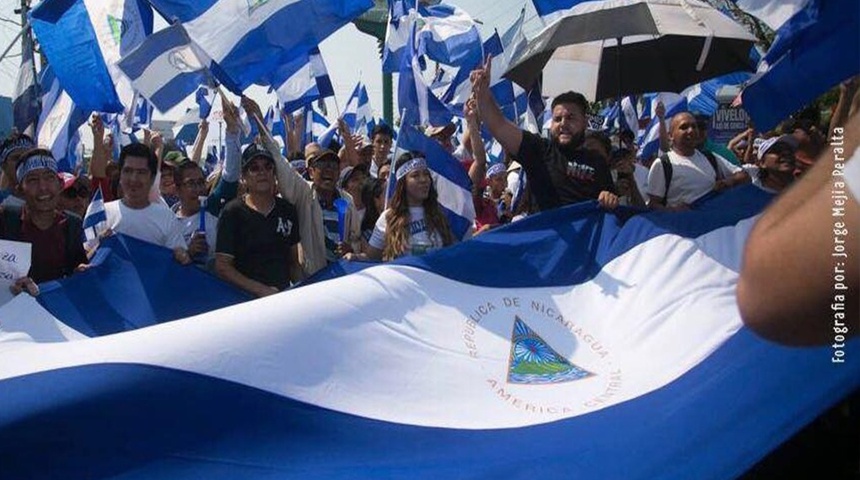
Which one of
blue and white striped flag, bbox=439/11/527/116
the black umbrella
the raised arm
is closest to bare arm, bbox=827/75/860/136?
the black umbrella

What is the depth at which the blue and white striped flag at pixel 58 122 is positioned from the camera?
8898 mm

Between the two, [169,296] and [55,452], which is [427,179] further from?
[55,452]

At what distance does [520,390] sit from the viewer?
11.7 ft

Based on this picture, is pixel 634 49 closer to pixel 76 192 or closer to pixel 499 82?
pixel 499 82

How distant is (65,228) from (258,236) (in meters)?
1.09

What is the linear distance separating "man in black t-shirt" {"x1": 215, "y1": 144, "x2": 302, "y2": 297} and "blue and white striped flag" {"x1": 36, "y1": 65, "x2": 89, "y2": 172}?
14.8 ft

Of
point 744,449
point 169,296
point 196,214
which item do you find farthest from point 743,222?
point 196,214

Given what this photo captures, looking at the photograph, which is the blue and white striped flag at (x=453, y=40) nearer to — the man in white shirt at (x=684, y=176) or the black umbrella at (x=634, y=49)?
the black umbrella at (x=634, y=49)

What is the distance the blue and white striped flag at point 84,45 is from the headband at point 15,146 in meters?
0.60

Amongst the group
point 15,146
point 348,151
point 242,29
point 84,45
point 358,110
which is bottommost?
point 358,110

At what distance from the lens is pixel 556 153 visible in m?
4.96

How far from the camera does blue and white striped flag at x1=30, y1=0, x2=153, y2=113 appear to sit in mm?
7156

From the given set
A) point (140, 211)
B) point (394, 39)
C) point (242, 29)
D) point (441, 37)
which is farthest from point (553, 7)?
point (140, 211)

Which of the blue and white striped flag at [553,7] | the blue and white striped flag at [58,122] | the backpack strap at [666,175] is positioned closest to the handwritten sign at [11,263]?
the blue and white striped flag at [553,7]
